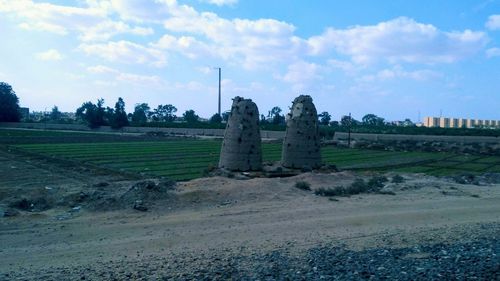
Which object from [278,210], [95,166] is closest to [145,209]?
[278,210]

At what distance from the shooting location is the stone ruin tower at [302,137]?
20.1 metres

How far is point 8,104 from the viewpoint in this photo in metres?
99.1

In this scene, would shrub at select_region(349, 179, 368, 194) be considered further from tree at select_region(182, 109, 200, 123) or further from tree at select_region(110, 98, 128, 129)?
tree at select_region(182, 109, 200, 123)

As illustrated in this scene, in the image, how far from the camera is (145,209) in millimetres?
12789

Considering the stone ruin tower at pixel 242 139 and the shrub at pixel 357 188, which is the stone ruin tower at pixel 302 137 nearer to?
the stone ruin tower at pixel 242 139

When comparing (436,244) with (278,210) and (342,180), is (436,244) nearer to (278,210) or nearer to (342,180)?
(278,210)

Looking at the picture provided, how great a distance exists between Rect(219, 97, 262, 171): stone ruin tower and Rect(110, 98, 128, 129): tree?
80542 millimetres

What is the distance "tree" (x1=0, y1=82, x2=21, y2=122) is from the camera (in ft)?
323

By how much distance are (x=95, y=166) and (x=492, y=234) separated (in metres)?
24.4

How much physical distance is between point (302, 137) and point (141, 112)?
424ft

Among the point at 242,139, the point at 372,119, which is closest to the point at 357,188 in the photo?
the point at 242,139

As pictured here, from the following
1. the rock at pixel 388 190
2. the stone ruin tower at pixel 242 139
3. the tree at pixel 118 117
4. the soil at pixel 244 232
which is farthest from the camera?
the tree at pixel 118 117

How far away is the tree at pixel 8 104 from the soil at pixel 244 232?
93.2 meters

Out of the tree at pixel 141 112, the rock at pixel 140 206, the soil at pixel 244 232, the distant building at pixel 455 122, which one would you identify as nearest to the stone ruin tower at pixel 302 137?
the soil at pixel 244 232
